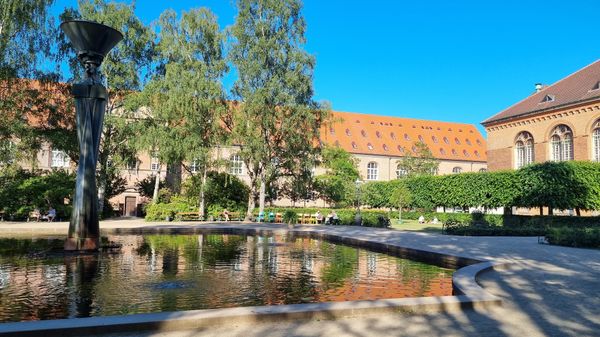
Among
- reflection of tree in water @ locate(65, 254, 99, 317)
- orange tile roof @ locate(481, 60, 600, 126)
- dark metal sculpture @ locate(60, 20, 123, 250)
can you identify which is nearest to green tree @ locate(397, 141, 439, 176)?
orange tile roof @ locate(481, 60, 600, 126)

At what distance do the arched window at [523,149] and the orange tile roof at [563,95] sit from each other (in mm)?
2161

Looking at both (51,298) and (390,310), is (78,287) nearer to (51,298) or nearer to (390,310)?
(51,298)

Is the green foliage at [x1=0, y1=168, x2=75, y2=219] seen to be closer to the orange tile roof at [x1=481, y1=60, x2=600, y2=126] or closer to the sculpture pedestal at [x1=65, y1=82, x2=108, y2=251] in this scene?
the sculpture pedestal at [x1=65, y1=82, x2=108, y2=251]

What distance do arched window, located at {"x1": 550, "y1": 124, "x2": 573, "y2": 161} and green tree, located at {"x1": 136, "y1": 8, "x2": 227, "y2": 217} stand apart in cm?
3069

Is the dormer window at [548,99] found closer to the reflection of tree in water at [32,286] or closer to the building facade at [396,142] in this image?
the building facade at [396,142]

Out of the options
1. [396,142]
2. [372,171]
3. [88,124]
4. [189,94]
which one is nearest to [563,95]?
[372,171]

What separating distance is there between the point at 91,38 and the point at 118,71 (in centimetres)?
2129

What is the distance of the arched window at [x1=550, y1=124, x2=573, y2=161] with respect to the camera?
135 ft

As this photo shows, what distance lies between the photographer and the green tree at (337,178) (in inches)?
1826

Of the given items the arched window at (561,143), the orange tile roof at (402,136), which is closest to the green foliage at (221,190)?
the arched window at (561,143)

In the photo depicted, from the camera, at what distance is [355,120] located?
72.9m

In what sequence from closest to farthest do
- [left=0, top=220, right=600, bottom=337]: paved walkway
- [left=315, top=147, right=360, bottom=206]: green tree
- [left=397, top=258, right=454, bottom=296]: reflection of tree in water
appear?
[left=0, top=220, right=600, bottom=337]: paved walkway
[left=397, top=258, right=454, bottom=296]: reflection of tree in water
[left=315, top=147, right=360, bottom=206]: green tree

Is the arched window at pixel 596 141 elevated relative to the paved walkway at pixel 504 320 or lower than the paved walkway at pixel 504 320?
elevated

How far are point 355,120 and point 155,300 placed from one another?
67786mm
